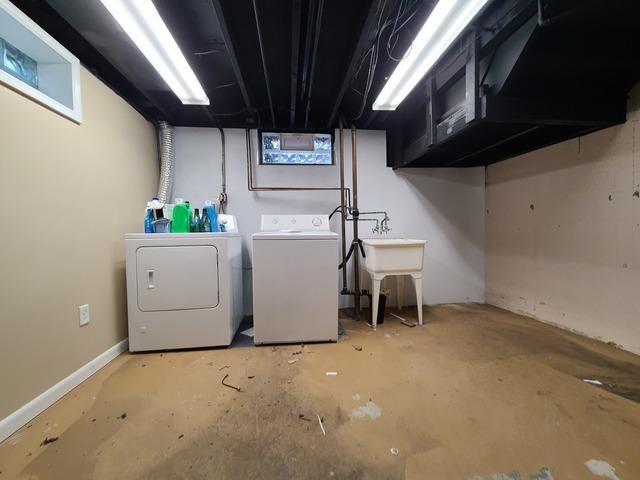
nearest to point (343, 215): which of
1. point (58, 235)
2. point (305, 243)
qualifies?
point (305, 243)

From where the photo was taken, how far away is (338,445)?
928 mm

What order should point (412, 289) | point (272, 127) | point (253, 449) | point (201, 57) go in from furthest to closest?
point (412, 289)
point (272, 127)
point (201, 57)
point (253, 449)

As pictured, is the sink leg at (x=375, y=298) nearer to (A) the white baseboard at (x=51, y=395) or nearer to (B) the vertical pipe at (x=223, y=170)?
(B) the vertical pipe at (x=223, y=170)

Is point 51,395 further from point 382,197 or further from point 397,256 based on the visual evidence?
point 382,197

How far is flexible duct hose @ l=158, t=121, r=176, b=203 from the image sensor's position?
2246 millimetres

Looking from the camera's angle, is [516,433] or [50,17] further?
[50,17]

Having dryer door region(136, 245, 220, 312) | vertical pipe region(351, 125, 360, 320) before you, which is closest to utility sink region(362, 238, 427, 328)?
vertical pipe region(351, 125, 360, 320)

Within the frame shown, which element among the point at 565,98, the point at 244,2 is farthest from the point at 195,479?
the point at 565,98

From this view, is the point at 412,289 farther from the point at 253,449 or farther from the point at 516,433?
the point at 253,449

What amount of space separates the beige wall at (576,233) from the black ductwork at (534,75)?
Result: 229 millimetres

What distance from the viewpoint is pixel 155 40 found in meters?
1.25

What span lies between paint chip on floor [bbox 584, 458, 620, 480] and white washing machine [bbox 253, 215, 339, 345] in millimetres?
1307

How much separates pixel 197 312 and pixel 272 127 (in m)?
1.97

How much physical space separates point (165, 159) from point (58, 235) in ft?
4.17
